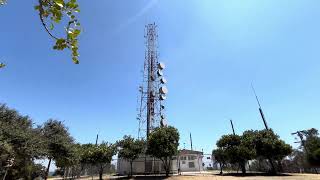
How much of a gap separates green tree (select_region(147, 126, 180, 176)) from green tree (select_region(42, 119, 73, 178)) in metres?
13.0

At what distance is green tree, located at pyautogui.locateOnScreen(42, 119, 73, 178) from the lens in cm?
3747

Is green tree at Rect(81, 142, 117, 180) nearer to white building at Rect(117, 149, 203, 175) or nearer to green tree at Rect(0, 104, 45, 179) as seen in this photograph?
white building at Rect(117, 149, 203, 175)

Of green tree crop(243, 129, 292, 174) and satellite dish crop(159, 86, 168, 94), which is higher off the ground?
satellite dish crop(159, 86, 168, 94)

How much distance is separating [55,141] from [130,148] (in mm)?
13975

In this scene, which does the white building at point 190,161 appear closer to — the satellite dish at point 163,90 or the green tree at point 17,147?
the satellite dish at point 163,90

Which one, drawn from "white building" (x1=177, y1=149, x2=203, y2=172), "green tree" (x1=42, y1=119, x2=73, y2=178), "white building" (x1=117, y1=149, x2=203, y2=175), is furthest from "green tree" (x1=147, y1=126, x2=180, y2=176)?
"white building" (x1=177, y1=149, x2=203, y2=172)

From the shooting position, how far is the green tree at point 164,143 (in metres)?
42.4

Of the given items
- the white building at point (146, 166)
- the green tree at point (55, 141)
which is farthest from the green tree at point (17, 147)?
the white building at point (146, 166)

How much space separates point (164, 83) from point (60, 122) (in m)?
22.7

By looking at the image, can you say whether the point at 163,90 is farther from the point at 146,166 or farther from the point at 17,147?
the point at 17,147

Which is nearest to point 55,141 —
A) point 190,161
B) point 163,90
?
point 163,90

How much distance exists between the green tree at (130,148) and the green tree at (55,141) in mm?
9735

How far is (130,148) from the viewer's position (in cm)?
4706

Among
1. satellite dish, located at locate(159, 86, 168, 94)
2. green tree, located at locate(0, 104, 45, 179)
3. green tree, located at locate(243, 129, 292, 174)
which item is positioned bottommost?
green tree, located at locate(0, 104, 45, 179)
